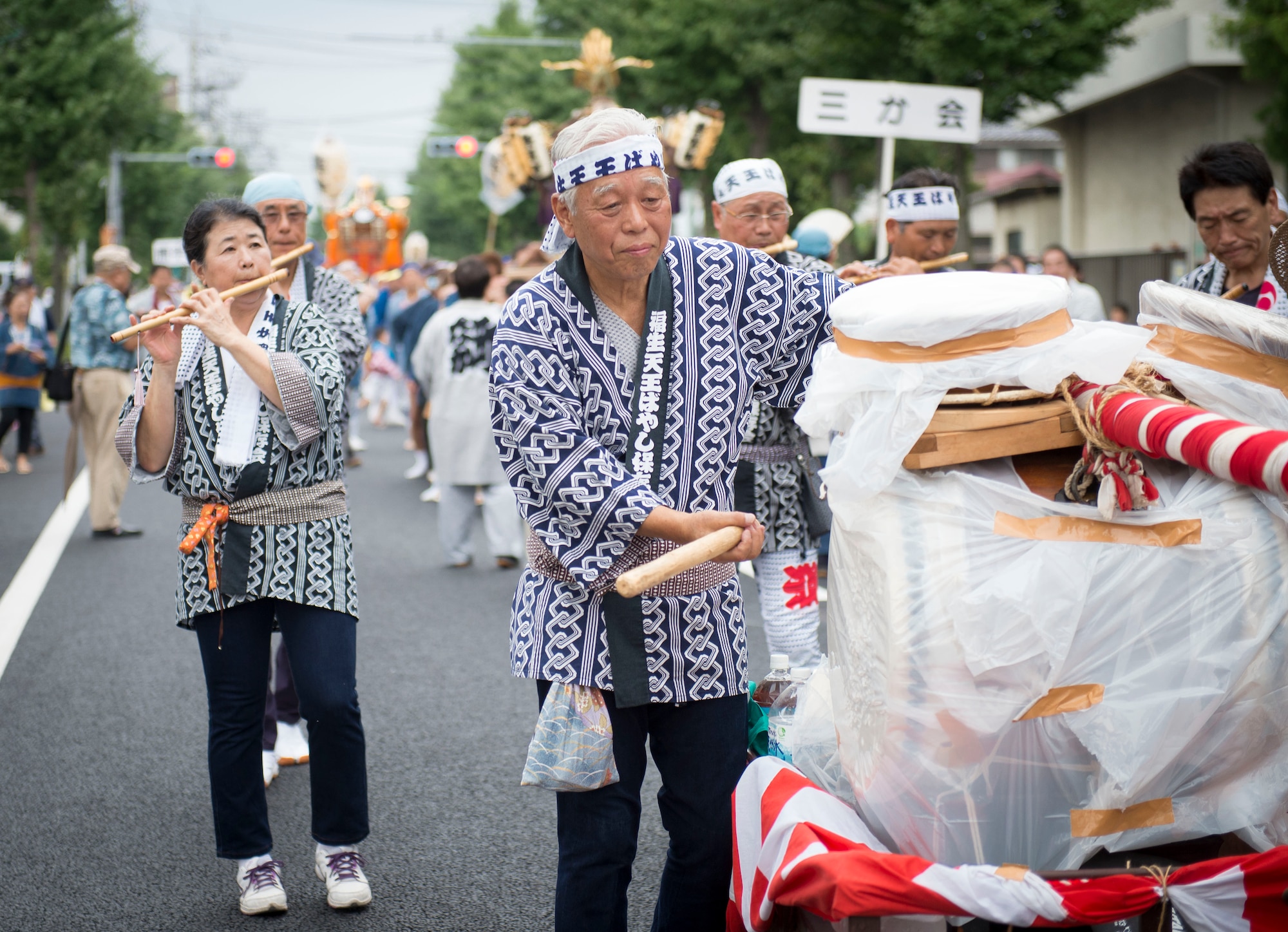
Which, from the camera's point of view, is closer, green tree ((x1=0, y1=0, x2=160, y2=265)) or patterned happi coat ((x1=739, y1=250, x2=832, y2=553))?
patterned happi coat ((x1=739, y1=250, x2=832, y2=553))

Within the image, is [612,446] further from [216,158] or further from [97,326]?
[216,158]

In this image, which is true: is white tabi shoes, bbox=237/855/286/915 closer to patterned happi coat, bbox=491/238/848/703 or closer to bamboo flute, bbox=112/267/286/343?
patterned happi coat, bbox=491/238/848/703

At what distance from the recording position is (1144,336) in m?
2.28

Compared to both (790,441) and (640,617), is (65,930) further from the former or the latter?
(790,441)

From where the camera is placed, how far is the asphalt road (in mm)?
3561

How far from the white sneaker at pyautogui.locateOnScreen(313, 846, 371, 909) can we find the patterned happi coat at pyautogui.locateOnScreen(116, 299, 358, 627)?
2.18 ft

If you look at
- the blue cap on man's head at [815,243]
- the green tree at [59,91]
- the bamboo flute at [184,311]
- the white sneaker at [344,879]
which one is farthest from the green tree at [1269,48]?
the green tree at [59,91]

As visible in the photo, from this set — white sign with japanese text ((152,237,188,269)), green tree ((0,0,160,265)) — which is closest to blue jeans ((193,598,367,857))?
white sign with japanese text ((152,237,188,269))

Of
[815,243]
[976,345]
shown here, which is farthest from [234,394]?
[815,243]

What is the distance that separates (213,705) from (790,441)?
1899 mm

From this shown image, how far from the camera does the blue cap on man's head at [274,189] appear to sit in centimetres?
460

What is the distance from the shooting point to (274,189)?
15.1 ft

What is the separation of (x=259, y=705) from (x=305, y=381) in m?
0.88

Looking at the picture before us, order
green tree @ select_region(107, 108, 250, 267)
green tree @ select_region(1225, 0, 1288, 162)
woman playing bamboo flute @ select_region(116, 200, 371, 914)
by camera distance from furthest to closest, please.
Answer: green tree @ select_region(107, 108, 250, 267), green tree @ select_region(1225, 0, 1288, 162), woman playing bamboo flute @ select_region(116, 200, 371, 914)
